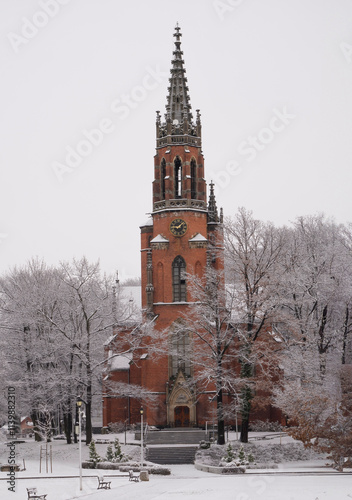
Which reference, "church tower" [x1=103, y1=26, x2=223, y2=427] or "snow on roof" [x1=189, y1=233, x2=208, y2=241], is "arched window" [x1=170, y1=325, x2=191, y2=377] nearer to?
"church tower" [x1=103, y1=26, x2=223, y2=427]

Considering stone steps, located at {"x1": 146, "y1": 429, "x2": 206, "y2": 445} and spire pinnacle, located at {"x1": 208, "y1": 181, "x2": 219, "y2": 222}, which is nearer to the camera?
stone steps, located at {"x1": 146, "y1": 429, "x2": 206, "y2": 445}

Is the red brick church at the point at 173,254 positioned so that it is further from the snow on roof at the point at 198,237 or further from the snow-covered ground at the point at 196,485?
the snow-covered ground at the point at 196,485

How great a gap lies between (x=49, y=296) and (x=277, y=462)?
68.3 feet

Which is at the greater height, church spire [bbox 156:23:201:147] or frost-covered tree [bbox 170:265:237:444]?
church spire [bbox 156:23:201:147]

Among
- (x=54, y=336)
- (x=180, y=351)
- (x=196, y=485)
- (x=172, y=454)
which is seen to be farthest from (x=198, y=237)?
(x=196, y=485)

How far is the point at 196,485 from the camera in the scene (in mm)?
30312

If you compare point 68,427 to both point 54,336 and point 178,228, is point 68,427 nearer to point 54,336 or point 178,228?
point 54,336

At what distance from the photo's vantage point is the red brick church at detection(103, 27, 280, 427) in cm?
5512

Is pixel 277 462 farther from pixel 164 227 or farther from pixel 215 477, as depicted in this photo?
pixel 164 227

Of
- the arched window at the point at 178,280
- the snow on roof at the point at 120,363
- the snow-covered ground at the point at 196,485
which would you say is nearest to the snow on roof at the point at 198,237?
the arched window at the point at 178,280

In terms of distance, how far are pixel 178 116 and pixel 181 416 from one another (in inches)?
985

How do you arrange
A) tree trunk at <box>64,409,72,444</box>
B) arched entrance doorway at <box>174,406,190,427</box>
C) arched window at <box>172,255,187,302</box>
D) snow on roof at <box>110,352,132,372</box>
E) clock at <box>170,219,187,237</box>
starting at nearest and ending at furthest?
1. tree trunk at <box>64,409,72,444</box>
2. arched entrance doorway at <box>174,406,190,427</box>
3. arched window at <box>172,255,187,302</box>
4. clock at <box>170,219,187,237</box>
5. snow on roof at <box>110,352,132,372</box>

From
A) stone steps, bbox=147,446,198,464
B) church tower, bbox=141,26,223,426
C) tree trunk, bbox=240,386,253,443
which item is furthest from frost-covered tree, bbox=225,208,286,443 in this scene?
church tower, bbox=141,26,223,426

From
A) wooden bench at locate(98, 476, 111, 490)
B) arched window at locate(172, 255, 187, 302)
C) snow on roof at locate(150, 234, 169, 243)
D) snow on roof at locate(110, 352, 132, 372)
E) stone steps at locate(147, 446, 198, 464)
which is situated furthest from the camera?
snow on roof at locate(110, 352, 132, 372)
